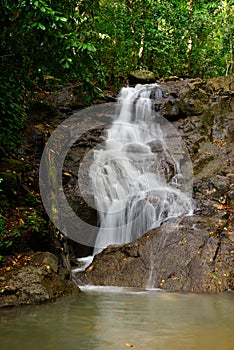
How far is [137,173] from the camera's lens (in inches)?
347

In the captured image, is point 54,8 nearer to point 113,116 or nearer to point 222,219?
point 222,219

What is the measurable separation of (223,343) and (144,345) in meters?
0.72

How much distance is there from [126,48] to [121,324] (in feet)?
43.4

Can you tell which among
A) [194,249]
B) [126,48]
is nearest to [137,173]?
[194,249]

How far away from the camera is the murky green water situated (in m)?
2.86

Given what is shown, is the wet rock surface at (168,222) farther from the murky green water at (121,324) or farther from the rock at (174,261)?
the murky green water at (121,324)

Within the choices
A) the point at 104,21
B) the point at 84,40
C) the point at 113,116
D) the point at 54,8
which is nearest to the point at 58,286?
the point at 84,40

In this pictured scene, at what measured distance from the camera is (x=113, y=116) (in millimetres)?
11016

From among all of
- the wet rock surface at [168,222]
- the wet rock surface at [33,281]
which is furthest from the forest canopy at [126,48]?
the wet rock surface at [33,281]

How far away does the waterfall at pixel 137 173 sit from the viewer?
7121 millimetres

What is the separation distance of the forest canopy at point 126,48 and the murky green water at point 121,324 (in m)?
3.46

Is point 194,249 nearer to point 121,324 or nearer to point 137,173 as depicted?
point 121,324

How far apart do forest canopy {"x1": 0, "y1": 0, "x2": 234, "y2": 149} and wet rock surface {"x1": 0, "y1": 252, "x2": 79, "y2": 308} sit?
9.35 feet

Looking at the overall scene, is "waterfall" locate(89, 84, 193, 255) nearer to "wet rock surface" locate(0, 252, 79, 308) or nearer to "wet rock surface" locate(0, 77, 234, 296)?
"wet rock surface" locate(0, 77, 234, 296)
